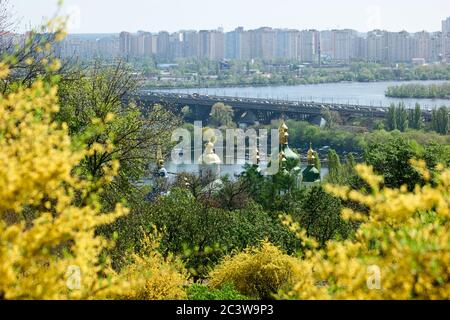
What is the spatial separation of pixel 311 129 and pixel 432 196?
30313mm

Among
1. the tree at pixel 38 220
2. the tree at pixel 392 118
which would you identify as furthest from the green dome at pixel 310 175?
the tree at pixel 392 118

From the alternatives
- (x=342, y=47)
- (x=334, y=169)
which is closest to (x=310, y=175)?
(x=334, y=169)

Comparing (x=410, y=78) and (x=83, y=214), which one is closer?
(x=83, y=214)

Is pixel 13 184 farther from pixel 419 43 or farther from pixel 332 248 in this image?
pixel 419 43

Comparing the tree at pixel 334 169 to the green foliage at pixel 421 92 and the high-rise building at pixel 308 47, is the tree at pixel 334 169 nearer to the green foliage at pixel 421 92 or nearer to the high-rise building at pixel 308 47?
the green foliage at pixel 421 92

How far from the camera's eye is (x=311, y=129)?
32.5 meters

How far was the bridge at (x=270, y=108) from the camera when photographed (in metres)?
37.3

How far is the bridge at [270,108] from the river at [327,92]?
26.5 ft

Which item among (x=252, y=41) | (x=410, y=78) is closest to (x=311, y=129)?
(x=410, y=78)

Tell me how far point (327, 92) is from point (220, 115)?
20.5 metres

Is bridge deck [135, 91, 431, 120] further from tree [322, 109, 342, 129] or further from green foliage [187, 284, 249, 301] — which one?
green foliage [187, 284, 249, 301]

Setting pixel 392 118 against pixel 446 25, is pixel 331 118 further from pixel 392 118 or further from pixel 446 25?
pixel 446 25

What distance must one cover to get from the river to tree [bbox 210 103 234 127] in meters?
10.1

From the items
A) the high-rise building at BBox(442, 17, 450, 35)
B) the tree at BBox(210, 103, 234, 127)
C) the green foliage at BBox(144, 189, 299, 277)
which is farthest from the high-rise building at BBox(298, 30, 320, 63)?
the green foliage at BBox(144, 189, 299, 277)
